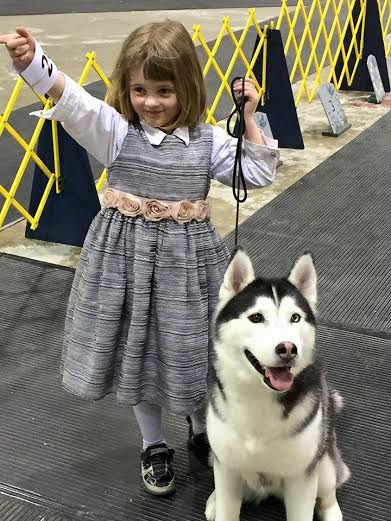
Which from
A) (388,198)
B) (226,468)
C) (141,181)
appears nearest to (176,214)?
(141,181)

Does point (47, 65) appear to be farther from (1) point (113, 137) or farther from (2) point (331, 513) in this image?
(2) point (331, 513)

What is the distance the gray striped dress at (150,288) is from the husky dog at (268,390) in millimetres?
200

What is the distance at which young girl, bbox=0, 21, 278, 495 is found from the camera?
6.34 feet

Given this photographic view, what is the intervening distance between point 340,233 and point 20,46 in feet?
9.49

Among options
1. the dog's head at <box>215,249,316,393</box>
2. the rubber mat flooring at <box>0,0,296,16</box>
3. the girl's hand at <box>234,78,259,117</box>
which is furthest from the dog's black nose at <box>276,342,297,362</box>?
the rubber mat flooring at <box>0,0,296,16</box>

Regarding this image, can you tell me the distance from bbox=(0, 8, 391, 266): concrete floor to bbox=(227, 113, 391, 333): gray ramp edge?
161mm

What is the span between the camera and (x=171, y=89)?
6.36ft

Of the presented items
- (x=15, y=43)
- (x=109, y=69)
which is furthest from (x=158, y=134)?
(x=109, y=69)

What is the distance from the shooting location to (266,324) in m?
1.67

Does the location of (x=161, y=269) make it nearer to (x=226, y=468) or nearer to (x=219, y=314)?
(x=219, y=314)

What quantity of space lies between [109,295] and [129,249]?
0.15 m

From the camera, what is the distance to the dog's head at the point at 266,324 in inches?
64.1

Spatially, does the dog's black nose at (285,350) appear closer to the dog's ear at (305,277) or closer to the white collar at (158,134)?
the dog's ear at (305,277)

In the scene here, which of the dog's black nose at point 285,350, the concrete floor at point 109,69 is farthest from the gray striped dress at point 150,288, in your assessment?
the concrete floor at point 109,69
